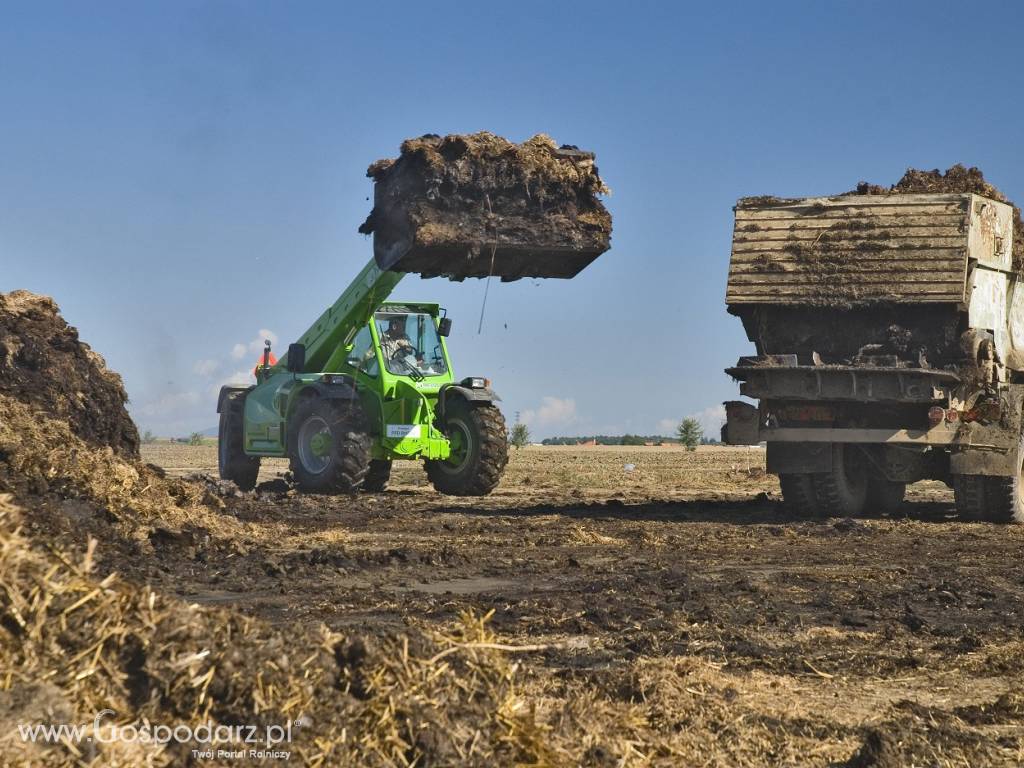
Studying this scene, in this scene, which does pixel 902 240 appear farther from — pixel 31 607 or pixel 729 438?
pixel 31 607

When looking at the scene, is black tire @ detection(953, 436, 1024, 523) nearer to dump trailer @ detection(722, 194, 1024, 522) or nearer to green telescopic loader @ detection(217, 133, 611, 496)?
dump trailer @ detection(722, 194, 1024, 522)

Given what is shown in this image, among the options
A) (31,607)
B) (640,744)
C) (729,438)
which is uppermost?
(729,438)

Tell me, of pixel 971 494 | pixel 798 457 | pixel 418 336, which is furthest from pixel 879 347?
pixel 418 336

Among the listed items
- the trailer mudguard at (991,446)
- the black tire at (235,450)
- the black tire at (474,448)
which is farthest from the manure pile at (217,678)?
the black tire at (235,450)

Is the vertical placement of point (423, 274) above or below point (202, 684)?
above

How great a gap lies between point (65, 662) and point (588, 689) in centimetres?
246

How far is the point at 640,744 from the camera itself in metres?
5.19

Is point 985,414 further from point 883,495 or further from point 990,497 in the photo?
point 883,495

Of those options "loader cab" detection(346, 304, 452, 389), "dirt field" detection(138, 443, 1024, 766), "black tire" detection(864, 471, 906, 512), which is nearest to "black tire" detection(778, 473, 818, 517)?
"dirt field" detection(138, 443, 1024, 766)

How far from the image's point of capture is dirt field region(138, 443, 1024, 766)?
5656 mm

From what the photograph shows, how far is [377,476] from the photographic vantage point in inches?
754

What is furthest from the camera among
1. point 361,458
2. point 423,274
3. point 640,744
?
point 361,458

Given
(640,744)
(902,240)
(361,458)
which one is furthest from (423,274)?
(640,744)

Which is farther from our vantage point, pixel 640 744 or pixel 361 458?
pixel 361 458
